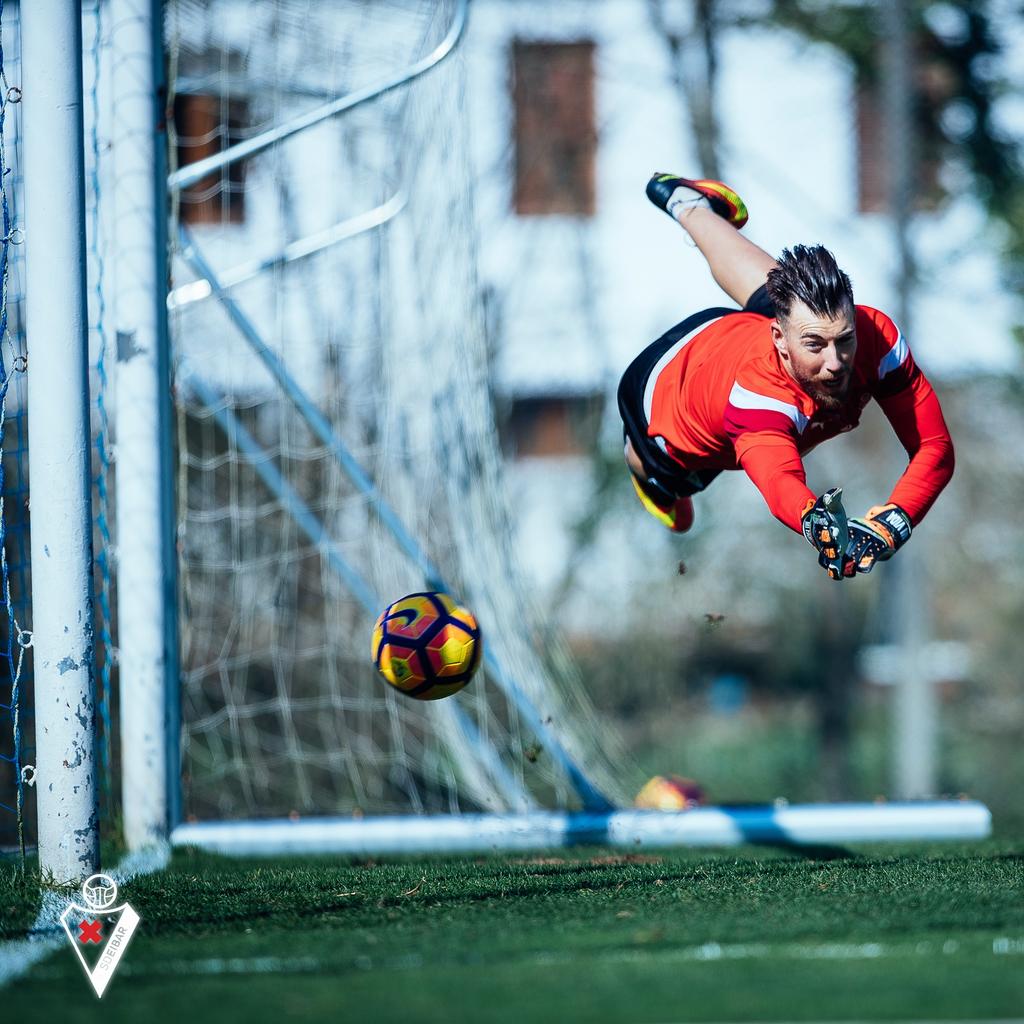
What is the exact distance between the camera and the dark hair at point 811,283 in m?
4.38

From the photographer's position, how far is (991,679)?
13.3 meters

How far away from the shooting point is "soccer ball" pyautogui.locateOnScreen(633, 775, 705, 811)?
295 inches

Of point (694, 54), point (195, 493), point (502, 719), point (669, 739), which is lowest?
point (669, 739)

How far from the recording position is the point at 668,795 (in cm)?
759

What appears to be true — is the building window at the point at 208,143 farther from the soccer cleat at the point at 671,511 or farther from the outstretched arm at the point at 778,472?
the outstretched arm at the point at 778,472

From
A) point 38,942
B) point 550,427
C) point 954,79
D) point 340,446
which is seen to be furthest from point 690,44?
point 38,942

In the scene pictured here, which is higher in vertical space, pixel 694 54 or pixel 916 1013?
pixel 694 54

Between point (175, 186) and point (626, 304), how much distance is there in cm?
752

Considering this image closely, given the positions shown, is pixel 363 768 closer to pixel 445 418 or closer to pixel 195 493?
pixel 195 493

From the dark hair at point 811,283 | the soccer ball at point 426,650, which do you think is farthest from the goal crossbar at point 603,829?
the dark hair at point 811,283

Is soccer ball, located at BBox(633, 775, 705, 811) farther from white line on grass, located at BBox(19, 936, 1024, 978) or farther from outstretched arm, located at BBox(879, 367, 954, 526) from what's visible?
white line on grass, located at BBox(19, 936, 1024, 978)

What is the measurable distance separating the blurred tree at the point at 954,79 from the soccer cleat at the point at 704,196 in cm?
890

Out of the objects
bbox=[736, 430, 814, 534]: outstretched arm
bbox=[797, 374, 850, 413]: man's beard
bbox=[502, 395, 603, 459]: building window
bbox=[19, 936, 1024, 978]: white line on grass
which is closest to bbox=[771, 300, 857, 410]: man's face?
bbox=[797, 374, 850, 413]: man's beard

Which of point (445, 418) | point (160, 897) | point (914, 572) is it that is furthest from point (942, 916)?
point (914, 572)
